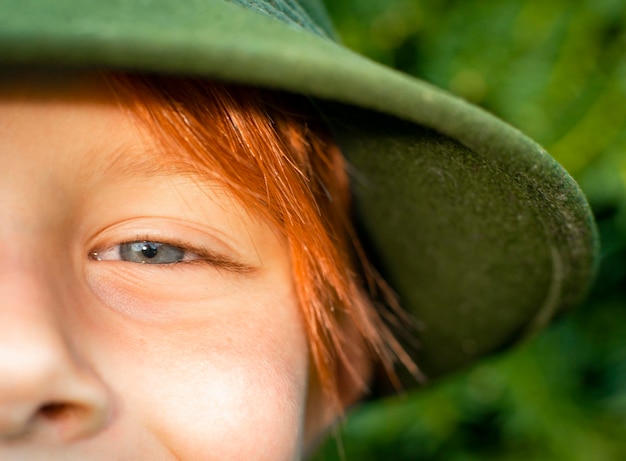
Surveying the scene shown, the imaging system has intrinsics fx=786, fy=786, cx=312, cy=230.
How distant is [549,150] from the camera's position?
145 cm

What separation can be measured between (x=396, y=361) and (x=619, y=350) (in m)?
0.57

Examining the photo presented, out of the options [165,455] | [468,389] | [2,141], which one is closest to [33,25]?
[2,141]

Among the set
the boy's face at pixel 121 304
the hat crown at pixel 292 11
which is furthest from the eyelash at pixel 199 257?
the hat crown at pixel 292 11

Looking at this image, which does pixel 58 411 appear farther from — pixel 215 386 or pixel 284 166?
pixel 284 166

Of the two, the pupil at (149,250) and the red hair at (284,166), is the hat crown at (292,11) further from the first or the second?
the pupil at (149,250)

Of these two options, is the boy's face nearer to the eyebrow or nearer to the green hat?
the eyebrow

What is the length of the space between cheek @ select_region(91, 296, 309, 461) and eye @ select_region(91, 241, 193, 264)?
82mm

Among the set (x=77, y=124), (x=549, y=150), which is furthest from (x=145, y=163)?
(x=549, y=150)

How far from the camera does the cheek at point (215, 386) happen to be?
2.64 feet

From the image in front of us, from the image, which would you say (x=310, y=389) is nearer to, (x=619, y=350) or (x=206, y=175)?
(x=206, y=175)

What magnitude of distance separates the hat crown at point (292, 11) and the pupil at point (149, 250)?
30cm

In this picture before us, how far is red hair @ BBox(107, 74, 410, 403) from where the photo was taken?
0.87m

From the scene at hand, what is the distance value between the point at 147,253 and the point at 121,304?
0.08 meters

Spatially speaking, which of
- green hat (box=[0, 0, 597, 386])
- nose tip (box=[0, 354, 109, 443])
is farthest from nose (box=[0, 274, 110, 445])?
green hat (box=[0, 0, 597, 386])
